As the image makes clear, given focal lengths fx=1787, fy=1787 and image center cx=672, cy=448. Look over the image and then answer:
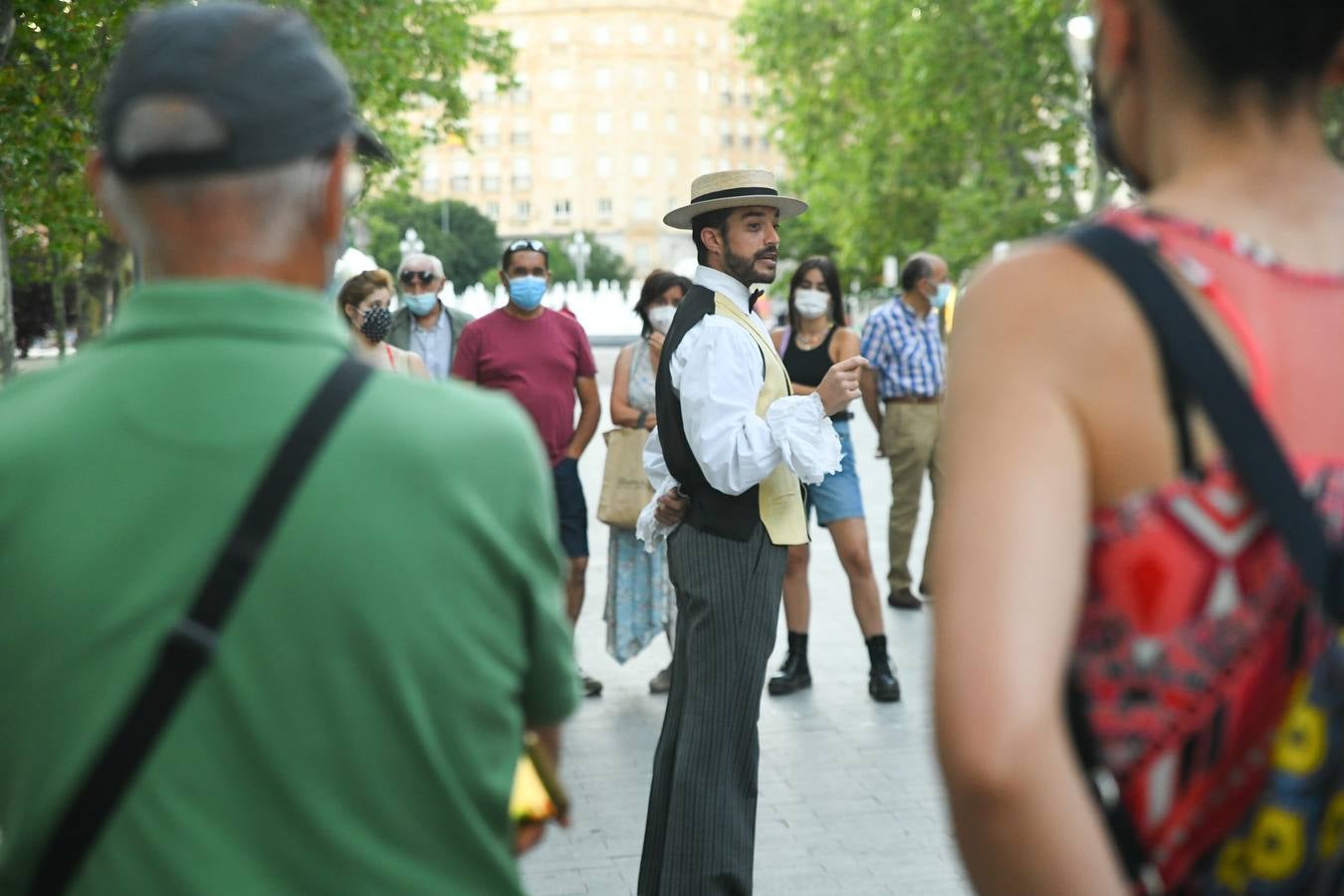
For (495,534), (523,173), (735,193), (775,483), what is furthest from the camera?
(523,173)

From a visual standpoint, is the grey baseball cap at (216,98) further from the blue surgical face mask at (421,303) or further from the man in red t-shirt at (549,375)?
the blue surgical face mask at (421,303)

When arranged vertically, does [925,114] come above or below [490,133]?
above

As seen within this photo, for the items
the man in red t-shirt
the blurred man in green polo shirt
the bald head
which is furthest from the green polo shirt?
the bald head

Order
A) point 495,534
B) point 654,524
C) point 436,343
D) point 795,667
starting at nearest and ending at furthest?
point 495,534 < point 654,524 < point 795,667 < point 436,343

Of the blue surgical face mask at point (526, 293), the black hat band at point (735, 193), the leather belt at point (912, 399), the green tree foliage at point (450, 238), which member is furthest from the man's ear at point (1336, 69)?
the green tree foliage at point (450, 238)

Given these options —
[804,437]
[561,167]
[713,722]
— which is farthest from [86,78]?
[561,167]

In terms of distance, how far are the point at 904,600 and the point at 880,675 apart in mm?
2619

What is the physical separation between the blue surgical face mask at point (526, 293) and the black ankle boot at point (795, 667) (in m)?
2.09

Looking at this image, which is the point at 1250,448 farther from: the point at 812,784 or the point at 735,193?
the point at 812,784

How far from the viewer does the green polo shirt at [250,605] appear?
177 cm

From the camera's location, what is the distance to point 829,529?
8.65 m

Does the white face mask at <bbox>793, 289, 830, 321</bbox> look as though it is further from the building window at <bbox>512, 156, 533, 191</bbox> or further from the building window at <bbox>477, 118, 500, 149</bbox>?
the building window at <bbox>477, 118, 500, 149</bbox>

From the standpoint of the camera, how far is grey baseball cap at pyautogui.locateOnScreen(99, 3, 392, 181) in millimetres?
1857

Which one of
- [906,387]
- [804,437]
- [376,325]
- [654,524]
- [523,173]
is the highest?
[804,437]
